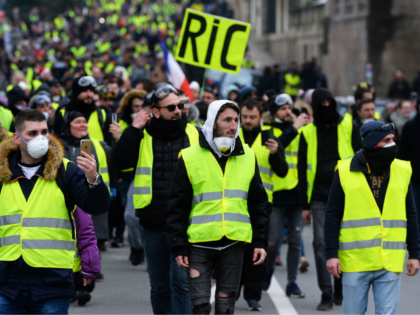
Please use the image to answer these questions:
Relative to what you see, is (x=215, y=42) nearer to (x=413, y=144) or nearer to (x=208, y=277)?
(x=413, y=144)

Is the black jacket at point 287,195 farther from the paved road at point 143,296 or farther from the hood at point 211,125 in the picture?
the hood at point 211,125

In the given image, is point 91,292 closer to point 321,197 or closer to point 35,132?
point 321,197

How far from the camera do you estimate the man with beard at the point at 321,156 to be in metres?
7.79

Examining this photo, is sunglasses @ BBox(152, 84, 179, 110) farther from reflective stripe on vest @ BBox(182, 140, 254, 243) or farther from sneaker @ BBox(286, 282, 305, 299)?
sneaker @ BBox(286, 282, 305, 299)

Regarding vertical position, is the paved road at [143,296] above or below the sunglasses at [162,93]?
below

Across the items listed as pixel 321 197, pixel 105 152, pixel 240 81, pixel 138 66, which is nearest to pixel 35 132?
pixel 105 152

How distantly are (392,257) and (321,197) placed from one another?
228cm

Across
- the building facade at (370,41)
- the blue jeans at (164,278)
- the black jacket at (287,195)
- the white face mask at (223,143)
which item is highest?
the building facade at (370,41)

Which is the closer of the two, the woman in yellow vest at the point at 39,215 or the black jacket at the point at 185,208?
the woman in yellow vest at the point at 39,215

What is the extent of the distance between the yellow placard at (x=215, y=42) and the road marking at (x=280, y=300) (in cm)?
307

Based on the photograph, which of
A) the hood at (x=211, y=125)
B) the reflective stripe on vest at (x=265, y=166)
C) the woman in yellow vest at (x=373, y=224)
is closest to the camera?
the hood at (x=211, y=125)

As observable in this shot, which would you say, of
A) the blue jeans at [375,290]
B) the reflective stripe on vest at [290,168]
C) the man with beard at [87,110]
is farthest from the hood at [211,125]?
the man with beard at [87,110]

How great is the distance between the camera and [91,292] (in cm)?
845

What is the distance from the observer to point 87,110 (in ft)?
30.0
